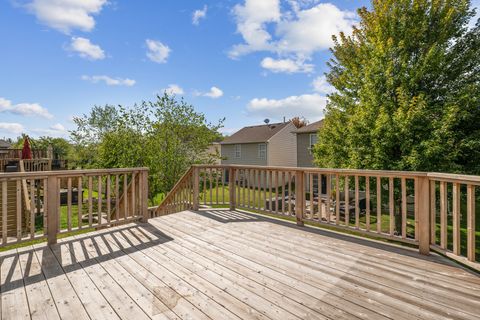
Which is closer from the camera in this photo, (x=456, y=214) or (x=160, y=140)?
(x=456, y=214)

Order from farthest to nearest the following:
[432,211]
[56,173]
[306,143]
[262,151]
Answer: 1. [262,151]
2. [306,143]
3. [56,173]
4. [432,211]

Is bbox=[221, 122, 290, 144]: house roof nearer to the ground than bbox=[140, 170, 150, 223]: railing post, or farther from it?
farther from it

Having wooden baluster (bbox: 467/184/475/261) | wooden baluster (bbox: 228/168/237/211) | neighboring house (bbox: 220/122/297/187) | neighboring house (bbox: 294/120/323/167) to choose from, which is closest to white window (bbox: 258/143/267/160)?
neighboring house (bbox: 220/122/297/187)

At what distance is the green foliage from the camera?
338 inches

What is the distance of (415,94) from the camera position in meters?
6.07

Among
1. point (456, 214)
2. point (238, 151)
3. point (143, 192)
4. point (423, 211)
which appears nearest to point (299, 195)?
point (423, 211)

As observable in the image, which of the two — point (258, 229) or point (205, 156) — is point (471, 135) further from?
point (205, 156)

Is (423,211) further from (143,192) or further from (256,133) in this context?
(256,133)

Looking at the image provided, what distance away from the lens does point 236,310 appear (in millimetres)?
1881

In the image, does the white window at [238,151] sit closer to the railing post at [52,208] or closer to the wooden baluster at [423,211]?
the railing post at [52,208]

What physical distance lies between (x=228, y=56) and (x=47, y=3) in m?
8.05

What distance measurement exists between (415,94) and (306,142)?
1079cm

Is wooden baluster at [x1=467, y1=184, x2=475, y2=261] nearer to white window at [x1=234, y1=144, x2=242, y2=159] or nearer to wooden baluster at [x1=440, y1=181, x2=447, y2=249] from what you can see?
wooden baluster at [x1=440, y1=181, x2=447, y2=249]

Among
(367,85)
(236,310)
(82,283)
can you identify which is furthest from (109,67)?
A: (236,310)
